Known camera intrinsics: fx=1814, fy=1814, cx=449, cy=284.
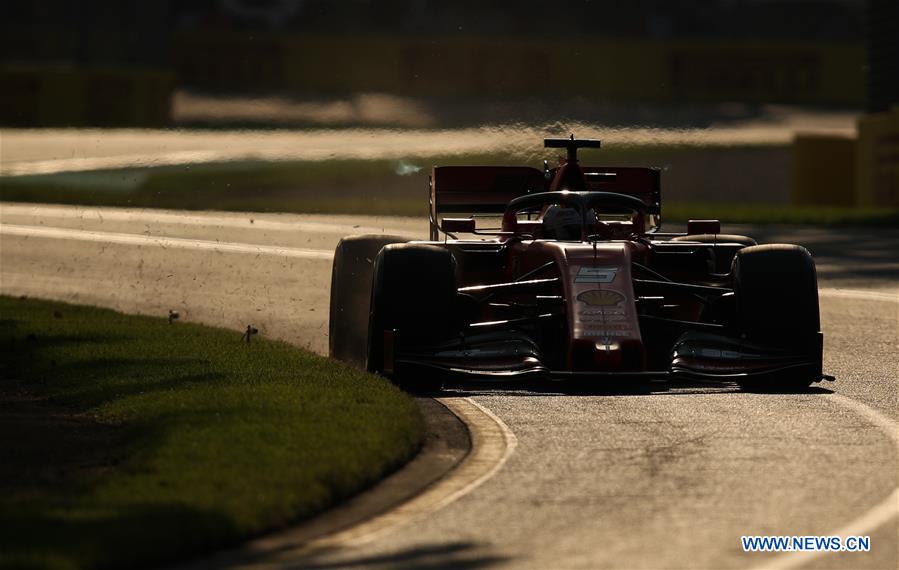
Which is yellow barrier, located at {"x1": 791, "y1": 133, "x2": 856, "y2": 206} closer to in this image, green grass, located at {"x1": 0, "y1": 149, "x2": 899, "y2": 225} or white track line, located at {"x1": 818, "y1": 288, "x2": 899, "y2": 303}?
green grass, located at {"x1": 0, "y1": 149, "x2": 899, "y2": 225}

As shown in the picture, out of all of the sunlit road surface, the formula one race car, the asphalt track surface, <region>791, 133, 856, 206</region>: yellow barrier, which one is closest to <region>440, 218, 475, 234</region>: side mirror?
the formula one race car

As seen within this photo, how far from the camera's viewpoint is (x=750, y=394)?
12656 millimetres

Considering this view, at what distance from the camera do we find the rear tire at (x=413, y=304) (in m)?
12.2

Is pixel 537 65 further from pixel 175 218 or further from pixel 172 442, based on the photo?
pixel 172 442

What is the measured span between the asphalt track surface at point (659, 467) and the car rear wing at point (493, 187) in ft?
5.65

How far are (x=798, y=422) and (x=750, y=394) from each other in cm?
153

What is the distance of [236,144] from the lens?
3853 cm

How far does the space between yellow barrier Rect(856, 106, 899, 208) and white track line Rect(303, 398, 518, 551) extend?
23081 millimetres

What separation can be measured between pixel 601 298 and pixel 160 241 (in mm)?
14622

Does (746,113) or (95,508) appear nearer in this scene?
(95,508)

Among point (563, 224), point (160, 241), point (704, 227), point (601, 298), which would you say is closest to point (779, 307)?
point (601, 298)

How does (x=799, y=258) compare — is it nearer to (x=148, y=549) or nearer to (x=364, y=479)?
(x=364, y=479)

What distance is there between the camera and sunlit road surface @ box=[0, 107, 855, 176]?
31109mm

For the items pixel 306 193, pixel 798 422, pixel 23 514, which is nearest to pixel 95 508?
pixel 23 514
